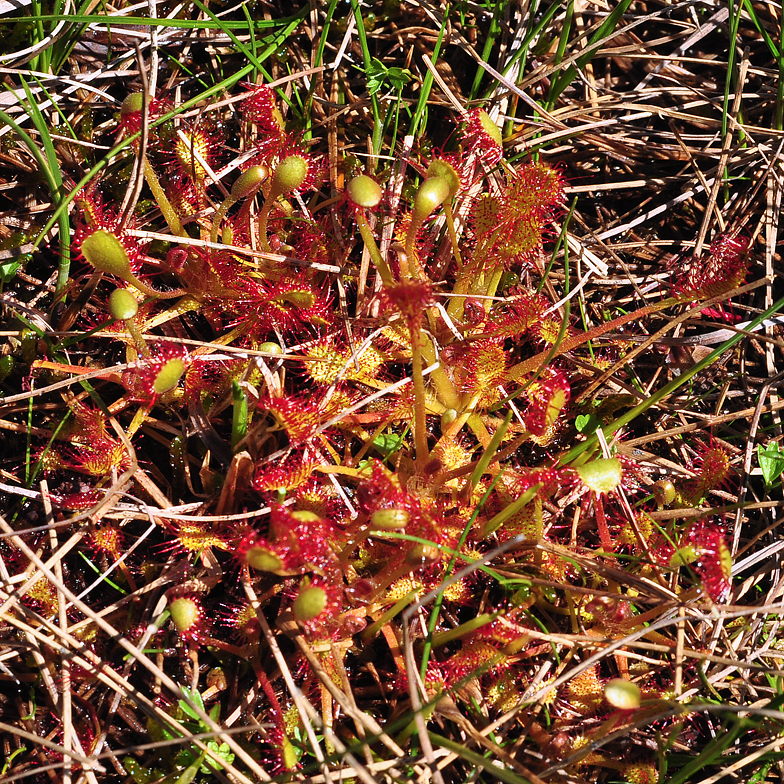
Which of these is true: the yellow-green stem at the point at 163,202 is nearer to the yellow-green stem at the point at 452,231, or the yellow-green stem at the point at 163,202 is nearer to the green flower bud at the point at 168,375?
the green flower bud at the point at 168,375

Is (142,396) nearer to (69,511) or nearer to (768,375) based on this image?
(69,511)

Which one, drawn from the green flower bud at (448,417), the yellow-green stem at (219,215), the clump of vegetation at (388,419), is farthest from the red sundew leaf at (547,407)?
the yellow-green stem at (219,215)

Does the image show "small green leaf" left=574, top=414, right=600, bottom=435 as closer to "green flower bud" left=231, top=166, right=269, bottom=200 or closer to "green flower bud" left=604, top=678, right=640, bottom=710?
"green flower bud" left=604, top=678, right=640, bottom=710

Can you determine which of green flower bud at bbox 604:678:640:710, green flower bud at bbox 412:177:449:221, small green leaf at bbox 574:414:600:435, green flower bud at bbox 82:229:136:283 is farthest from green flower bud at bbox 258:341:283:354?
green flower bud at bbox 604:678:640:710

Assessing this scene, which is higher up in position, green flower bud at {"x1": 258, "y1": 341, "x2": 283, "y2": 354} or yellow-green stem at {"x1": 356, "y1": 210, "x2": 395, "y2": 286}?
yellow-green stem at {"x1": 356, "y1": 210, "x2": 395, "y2": 286}

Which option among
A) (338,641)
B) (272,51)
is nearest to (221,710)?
(338,641)

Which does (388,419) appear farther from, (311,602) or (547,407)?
(311,602)
